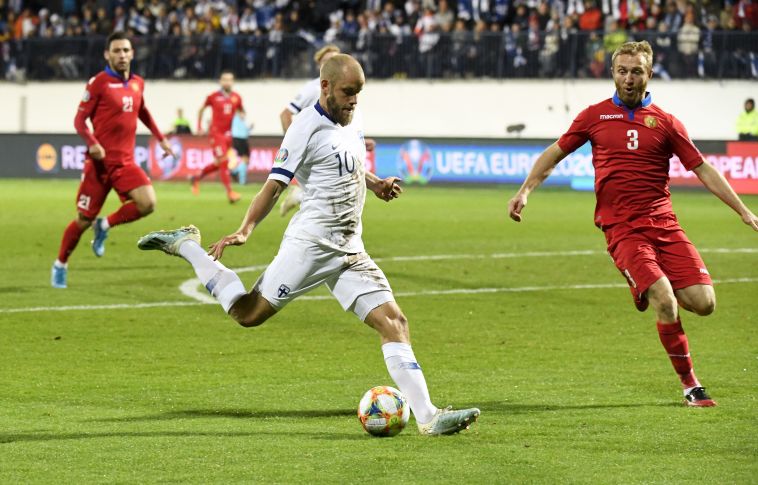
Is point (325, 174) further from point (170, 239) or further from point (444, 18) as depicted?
point (444, 18)

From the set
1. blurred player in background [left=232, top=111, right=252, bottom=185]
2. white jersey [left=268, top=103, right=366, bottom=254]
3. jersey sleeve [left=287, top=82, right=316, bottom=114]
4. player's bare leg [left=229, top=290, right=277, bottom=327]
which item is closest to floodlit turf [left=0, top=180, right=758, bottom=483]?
player's bare leg [left=229, top=290, right=277, bottom=327]

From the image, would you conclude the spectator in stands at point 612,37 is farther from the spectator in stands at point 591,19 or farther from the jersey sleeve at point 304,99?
the jersey sleeve at point 304,99

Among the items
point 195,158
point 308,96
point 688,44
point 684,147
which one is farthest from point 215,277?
point 688,44

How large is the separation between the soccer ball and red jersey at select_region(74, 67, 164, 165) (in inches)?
279

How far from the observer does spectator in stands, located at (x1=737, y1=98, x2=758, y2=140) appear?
97.9 ft

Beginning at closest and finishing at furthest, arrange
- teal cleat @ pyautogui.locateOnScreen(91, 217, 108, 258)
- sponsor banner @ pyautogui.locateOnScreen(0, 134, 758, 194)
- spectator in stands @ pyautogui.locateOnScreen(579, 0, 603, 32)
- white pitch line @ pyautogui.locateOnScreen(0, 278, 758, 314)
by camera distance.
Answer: white pitch line @ pyautogui.locateOnScreen(0, 278, 758, 314) < teal cleat @ pyautogui.locateOnScreen(91, 217, 108, 258) < sponsor banner @ pyautogui.locateOnScreen(0, 134, 758, 194) < spectator in stands @ pyautogui.locateOnScreen(579, 0, 603, 32)

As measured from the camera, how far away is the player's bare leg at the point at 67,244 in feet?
43.5

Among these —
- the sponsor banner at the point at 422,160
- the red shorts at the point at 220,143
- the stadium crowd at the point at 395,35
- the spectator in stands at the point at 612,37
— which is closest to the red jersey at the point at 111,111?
the red shorts at the point at 220,143

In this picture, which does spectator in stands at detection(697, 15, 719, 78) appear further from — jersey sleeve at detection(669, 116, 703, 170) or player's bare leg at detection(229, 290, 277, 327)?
player's bare leg at detection(229, 290, 277, 327)

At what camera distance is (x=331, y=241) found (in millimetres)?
6922

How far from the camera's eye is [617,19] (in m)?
32.4

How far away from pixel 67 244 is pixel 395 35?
2159cm

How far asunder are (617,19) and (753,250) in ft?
53.3

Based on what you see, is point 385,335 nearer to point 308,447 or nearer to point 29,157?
point 308,447
